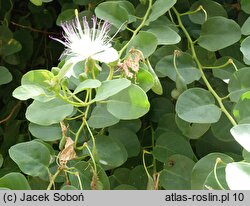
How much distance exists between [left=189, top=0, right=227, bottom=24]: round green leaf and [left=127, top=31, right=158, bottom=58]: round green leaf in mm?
163

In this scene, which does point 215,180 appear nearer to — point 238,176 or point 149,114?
point 238,176

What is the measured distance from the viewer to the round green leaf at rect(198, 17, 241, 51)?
2.43 ft

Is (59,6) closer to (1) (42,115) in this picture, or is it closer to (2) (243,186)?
(1) (42,115)

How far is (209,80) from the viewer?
797mm

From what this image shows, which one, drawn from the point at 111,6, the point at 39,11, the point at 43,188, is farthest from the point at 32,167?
the point at 39,11

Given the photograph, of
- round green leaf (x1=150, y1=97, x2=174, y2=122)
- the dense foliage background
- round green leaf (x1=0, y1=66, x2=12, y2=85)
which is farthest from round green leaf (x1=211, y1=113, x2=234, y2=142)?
round green leaf (x1=0, y1=66, x2=12, y2=85)

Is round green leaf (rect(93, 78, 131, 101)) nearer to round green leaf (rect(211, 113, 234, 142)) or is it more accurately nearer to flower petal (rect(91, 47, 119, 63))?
flower petal (rect(91, 47, 119, 63))

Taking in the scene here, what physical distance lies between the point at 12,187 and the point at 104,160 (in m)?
0.12

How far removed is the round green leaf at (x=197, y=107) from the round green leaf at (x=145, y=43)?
2.8 inches

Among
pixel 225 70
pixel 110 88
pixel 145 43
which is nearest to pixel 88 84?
A: pixel 110 88

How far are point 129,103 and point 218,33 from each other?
228 millimetres

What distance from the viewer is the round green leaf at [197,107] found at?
657 millimetres

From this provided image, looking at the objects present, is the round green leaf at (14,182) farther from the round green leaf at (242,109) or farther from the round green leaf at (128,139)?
the round green leaf at (242,109)

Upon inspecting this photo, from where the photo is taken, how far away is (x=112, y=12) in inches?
29.3
